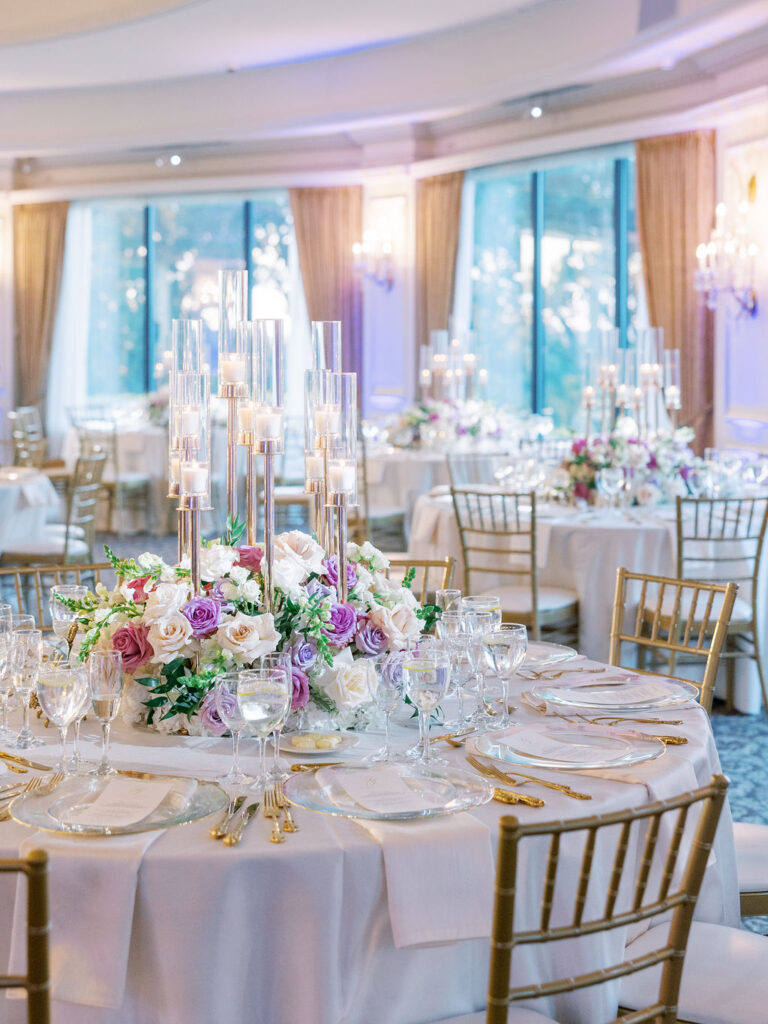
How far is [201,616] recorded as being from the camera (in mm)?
2361

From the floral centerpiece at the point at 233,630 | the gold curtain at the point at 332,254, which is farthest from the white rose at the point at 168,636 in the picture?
the gold curtain at the point at 332,254

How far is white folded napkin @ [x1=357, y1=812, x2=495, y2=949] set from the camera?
1845mm

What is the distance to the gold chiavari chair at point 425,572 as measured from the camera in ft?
11.4

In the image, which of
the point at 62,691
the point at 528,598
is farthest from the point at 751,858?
the point at 528,598

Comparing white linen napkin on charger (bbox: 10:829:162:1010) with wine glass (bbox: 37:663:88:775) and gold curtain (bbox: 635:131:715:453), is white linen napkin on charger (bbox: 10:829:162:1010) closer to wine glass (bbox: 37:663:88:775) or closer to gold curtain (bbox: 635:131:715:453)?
wine glass (bbox: 37:663:88:775)

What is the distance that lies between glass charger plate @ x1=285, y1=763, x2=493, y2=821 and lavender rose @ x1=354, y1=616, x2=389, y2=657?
0.35 meters

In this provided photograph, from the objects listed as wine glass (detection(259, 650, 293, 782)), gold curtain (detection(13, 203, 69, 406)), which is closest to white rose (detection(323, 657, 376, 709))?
wine glass (detection(259, 650, 293, 782))

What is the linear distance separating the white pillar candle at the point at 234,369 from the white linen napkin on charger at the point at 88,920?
1.13m

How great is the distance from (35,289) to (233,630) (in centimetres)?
1181

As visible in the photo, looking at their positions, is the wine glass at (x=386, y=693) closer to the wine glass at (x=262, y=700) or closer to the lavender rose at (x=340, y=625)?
the lavender rose at (x=340, y=625)

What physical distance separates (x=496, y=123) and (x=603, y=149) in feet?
3.69

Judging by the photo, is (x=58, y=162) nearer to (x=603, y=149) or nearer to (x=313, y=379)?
(x=603, y=149)

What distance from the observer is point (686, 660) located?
5688 millimetres

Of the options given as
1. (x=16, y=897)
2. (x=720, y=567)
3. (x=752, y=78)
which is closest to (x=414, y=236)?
(x=752, y=78)
